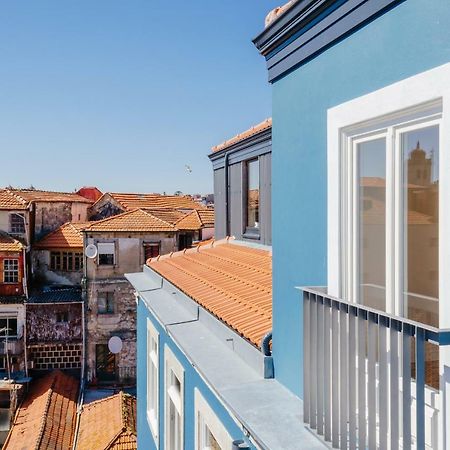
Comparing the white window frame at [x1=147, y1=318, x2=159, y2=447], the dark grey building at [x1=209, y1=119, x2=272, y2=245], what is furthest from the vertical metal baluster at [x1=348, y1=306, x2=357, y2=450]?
the dark grey building at [x1=209, y1=119, x2=272, y2=245]

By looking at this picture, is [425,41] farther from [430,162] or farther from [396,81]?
[430,162]

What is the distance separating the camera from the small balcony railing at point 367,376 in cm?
189

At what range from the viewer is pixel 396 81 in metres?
2.22

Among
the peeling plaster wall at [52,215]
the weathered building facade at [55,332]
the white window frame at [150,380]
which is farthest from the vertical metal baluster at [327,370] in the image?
the peeling plaster wall at [52,215]

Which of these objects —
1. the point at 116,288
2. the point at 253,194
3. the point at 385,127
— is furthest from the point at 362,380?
the point at 116,288

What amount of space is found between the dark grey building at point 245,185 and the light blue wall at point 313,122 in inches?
169

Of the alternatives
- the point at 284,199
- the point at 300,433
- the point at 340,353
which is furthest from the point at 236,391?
the point at 284,199

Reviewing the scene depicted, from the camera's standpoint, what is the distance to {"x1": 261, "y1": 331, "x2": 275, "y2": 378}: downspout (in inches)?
134

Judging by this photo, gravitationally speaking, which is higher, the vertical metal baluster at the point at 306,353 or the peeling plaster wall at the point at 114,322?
the vertical metal baluster at the point at 306,353

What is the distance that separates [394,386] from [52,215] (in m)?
28.9

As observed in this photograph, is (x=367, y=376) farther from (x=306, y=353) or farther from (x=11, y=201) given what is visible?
(x=11, y=201)

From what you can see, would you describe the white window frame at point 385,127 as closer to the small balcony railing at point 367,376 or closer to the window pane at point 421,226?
the window pane at point 421,226

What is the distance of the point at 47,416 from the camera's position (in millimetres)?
18156

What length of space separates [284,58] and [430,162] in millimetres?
1496
